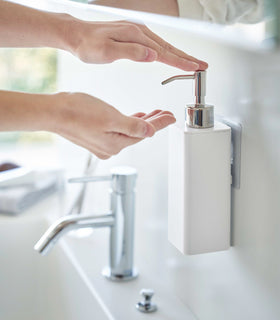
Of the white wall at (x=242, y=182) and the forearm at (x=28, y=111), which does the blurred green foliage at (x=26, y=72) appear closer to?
the white wall at (x=242, y=182)

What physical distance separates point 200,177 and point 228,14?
0.56 feet

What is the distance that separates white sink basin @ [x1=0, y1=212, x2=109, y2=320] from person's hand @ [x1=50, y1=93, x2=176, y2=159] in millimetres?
351

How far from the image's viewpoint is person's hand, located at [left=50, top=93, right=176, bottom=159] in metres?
0.62

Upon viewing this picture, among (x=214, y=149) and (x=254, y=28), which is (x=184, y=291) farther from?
(x=254, y=28)

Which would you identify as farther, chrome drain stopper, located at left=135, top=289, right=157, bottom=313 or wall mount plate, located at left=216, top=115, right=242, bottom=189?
chrome drain stopper, located at left=135, top=289, right=157, bottom=313

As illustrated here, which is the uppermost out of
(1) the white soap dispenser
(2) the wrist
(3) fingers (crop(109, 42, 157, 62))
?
(2) the wrist

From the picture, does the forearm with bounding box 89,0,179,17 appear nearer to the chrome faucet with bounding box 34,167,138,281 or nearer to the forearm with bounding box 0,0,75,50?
the forearm with bounding box 0,0,75,50

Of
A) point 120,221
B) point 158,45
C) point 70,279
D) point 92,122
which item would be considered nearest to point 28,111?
point 92,122

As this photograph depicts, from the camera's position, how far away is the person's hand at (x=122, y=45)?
658 millimetres

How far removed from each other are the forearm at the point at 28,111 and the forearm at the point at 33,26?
0.49ft

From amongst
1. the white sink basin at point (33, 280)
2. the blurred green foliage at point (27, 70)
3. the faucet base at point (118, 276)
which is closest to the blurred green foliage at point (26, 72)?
the blurred green foliage at point (27, 70)

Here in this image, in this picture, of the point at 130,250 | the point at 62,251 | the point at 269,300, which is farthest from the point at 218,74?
the point at 62,251

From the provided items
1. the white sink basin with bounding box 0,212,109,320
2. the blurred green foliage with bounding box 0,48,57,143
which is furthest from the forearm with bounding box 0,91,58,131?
the blurred green foliage with bounding box 0,48,57,143

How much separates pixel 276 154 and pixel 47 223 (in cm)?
64
